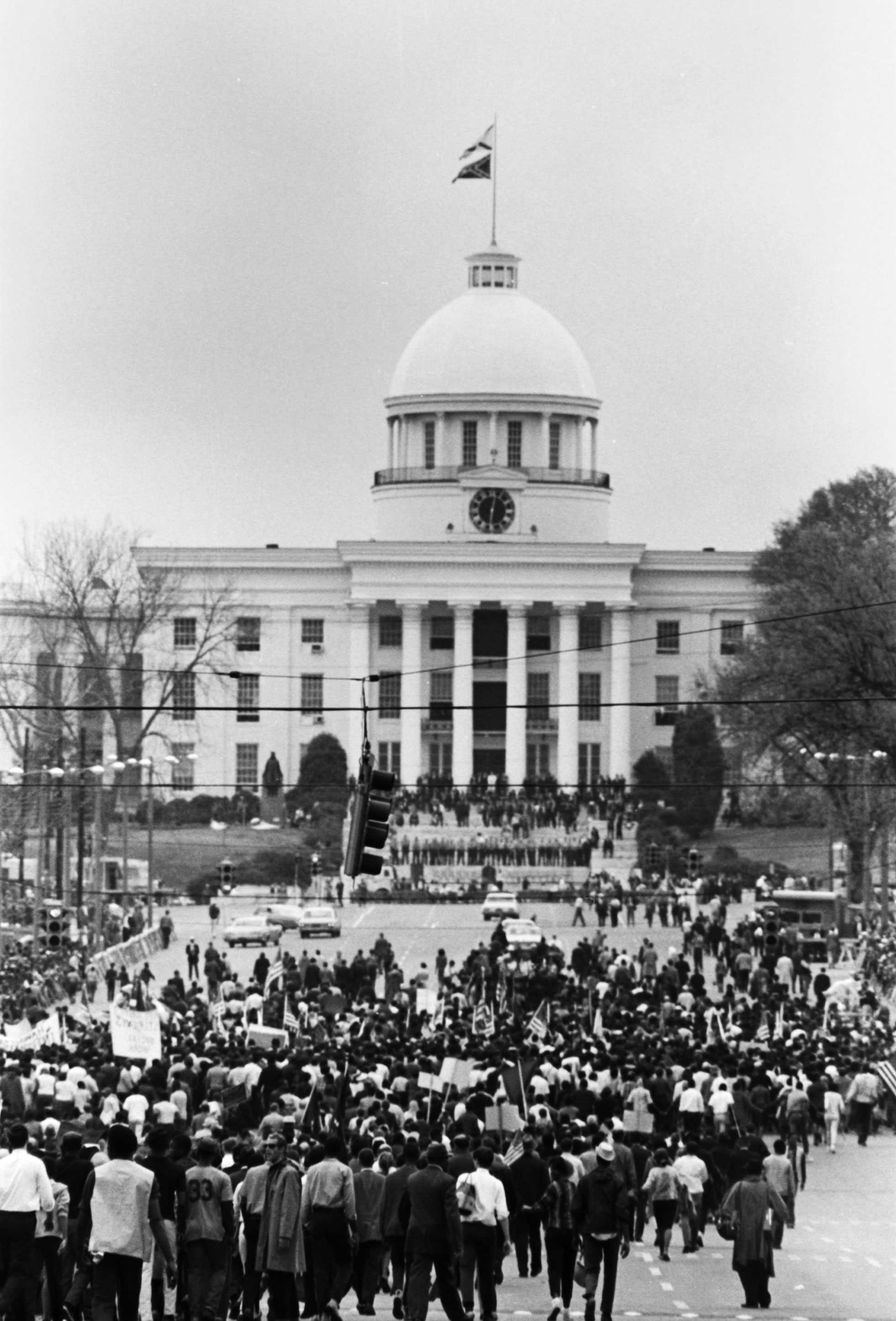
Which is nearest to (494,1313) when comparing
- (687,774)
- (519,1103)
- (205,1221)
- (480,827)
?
(205,1221)

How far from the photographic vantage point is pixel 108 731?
97938 mm

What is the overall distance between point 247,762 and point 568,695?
11.4 meters

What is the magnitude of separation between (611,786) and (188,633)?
2526cm

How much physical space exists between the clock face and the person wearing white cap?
9324 centimetres

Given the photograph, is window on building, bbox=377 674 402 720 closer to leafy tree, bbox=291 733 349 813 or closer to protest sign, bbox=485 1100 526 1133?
leafy tree, bbox=291 733 349 813

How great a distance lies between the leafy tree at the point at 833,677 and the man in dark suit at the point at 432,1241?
802 inches

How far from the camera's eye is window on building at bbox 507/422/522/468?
12194cm

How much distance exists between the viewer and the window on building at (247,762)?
11100cm

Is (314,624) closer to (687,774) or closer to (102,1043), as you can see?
(687,774)

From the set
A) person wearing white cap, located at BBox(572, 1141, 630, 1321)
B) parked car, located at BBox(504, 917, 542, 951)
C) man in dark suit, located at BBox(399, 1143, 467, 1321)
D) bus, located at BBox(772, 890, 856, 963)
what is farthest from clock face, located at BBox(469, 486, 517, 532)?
man in dark suit, located at BBox(399, 1143, 467, 1321)

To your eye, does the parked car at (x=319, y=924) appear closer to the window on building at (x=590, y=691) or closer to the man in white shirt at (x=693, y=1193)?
the man in white shirt at (x=693, y=1193)

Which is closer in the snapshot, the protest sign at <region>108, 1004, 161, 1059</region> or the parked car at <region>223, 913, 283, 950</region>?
the protest sign at <region>108, 1004, 161, 1059</region>

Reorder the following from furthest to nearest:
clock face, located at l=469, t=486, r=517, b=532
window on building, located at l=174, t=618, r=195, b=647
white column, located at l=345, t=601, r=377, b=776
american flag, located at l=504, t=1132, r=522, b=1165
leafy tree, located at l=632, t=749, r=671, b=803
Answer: clock face, located at l=469, t=486, r=517, b=532
window on building, located at l=174, t=618, r=195, b=647
white column, located at l=345, t=601, r=377, b=776
leafy tree, located at l=632, t=749, r=671, b=803
american flag, located at l=504, t=1132, r=522, b=1165

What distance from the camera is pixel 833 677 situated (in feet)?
178
